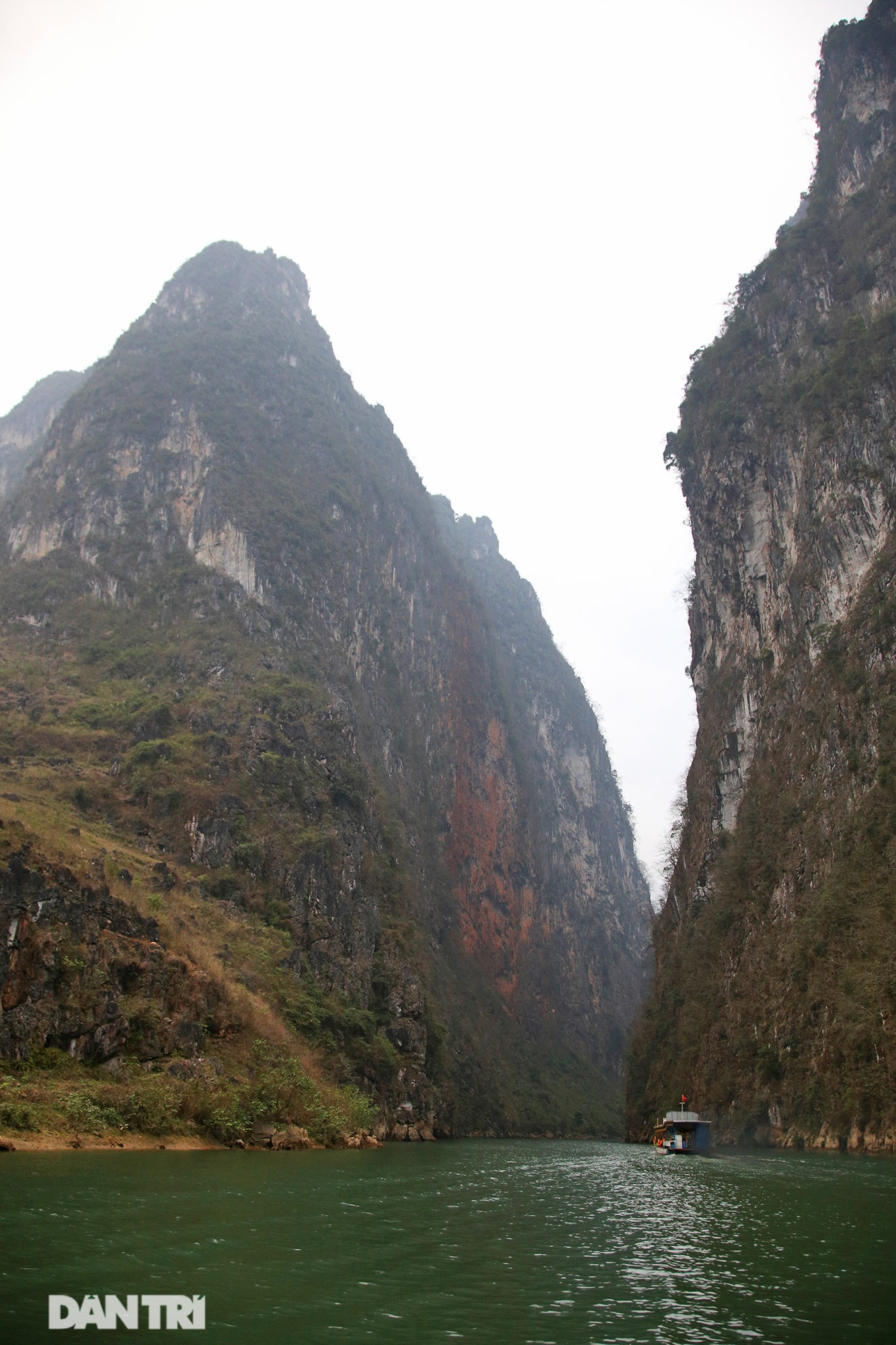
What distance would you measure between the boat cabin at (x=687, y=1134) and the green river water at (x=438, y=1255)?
19.4 m

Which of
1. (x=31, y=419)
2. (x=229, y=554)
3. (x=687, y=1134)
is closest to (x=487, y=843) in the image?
(x=229, y=554)

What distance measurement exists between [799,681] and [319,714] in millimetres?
35901

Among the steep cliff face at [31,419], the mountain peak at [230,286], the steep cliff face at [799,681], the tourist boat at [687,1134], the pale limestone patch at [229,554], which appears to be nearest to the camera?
the steep cliff face at [799,681]

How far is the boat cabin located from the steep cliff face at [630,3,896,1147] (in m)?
3.57

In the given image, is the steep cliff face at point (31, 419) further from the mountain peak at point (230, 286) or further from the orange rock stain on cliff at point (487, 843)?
the orange rock stain on cliff at point (487, 843)

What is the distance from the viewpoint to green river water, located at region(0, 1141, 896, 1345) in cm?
1124

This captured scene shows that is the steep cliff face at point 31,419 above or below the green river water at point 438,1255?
above

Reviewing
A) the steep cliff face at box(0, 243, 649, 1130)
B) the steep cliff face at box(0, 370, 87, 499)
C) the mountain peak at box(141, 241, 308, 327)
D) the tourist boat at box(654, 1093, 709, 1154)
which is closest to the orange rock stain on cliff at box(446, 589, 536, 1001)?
the steep cliff face at box(0, 243, 649, 1130)

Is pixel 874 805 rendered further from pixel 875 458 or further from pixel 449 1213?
pixel 449 1213

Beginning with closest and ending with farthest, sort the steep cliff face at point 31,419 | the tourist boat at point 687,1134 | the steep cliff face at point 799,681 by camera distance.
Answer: the steep cliff face at point 799,681
the tourist boat at point 687,1134
the steep cliff face at point 31,419

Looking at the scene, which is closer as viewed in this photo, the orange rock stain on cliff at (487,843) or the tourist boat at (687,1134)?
the tourist boat at (687,1134)

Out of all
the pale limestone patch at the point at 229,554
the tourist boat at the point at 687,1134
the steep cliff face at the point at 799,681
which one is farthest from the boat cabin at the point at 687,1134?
the pale limestone patch at the point at 229,554

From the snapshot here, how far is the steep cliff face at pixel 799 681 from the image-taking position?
150 ft

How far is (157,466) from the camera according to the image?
99.9 meters
